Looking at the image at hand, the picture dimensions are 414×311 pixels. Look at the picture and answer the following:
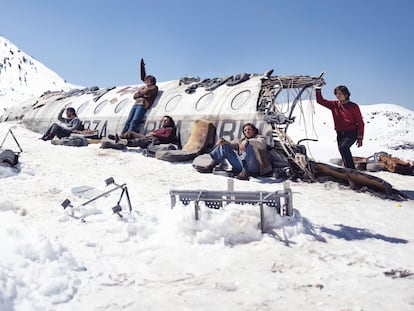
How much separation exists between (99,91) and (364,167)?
39.9 feet

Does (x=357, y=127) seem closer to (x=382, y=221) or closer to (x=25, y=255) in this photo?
(x=382, y=221)

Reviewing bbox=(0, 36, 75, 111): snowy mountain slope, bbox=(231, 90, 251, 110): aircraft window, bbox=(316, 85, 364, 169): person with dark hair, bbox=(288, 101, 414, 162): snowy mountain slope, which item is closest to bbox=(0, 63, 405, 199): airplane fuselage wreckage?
bbox=(231, 90, 251, 110): aircraft window

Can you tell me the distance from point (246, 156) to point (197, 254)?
4595mm

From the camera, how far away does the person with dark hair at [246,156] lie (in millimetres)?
8164

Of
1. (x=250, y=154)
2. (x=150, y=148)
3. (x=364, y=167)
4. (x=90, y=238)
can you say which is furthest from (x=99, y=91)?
(x=90, y=238)

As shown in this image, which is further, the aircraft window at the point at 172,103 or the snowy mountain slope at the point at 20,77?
the snowy mountain slope at the point at 20,77

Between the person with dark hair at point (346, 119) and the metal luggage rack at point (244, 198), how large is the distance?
147 inches

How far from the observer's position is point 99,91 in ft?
54.3

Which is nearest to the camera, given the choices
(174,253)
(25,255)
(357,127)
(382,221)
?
(25,255)

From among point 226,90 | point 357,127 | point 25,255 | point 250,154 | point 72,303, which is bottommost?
point 72,303

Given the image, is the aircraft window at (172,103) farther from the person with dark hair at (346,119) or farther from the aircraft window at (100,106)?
the person with dark hair at (346,119)

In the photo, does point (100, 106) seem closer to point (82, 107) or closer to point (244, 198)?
point (82, 107)

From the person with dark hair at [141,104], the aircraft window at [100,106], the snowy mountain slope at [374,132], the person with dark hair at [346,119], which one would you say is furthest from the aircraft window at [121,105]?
the person with dark hair at [346,119]

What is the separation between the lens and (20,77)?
47.8 m
